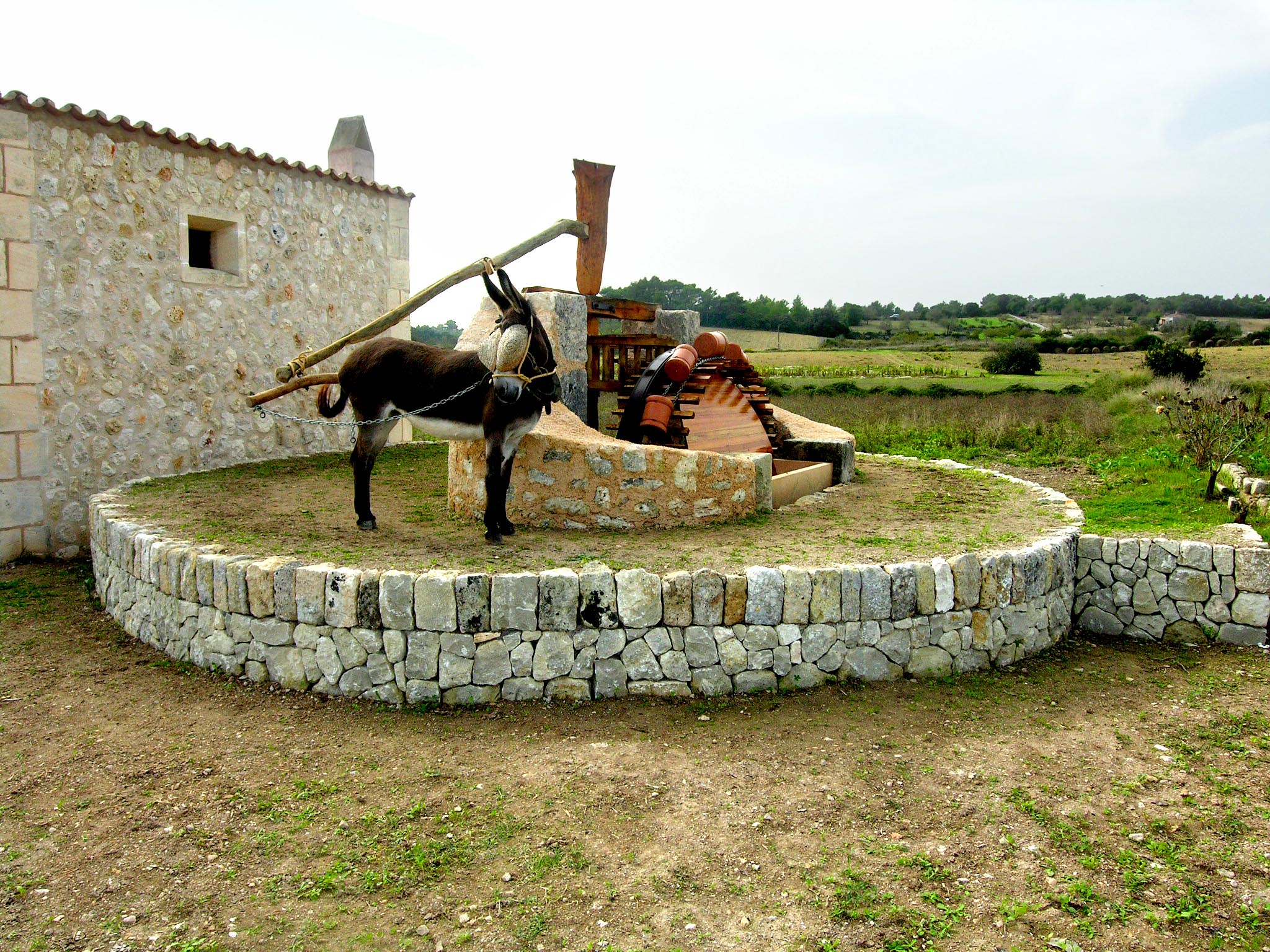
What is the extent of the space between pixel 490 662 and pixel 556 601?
56cm

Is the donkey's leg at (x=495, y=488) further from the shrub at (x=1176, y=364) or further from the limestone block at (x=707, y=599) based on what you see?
the shrub at (x=1176, y=364)

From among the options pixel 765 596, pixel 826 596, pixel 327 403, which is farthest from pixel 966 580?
pixel 327 403

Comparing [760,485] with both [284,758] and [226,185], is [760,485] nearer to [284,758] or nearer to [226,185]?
[284,758]

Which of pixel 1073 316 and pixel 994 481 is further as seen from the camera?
pixel 1073 316

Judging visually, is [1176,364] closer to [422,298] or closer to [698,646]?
[698,646]

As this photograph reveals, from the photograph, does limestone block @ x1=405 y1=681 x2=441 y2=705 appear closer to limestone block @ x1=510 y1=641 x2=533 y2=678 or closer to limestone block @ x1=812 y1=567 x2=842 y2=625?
limestone block @ x1=510 y1=641 x2=533 y2=678

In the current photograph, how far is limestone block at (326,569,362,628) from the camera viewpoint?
18.0 ft

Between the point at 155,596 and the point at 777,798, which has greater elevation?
the point at 155,596

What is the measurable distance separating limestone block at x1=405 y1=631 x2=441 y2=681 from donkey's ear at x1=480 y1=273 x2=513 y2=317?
231cm

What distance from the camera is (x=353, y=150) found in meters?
12.3

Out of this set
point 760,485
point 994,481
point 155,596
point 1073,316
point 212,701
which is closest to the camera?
point 212,701

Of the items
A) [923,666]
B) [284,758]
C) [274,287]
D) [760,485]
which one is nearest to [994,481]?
[760,485]

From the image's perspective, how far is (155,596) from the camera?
6.46 metres

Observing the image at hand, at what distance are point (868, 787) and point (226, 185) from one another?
949 cm
